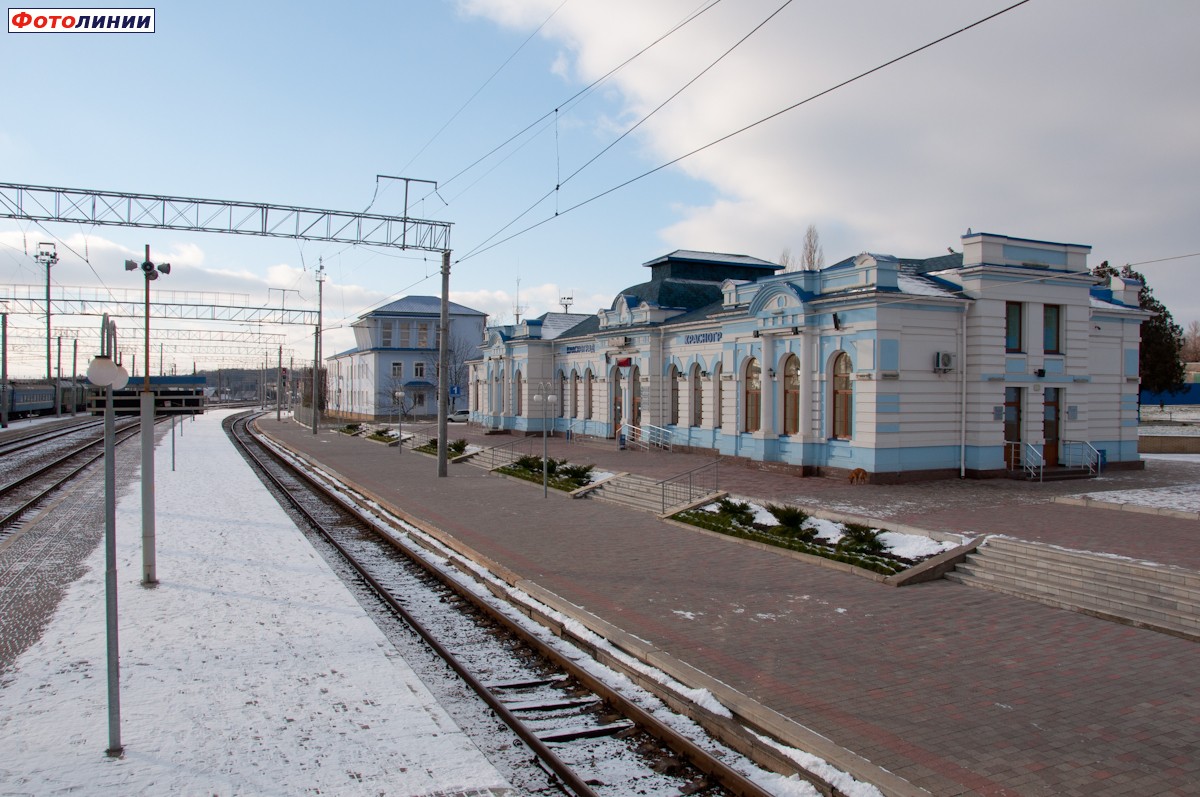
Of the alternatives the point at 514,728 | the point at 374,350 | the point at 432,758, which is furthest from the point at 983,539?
the point at 374,350

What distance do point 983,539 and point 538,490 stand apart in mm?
11869

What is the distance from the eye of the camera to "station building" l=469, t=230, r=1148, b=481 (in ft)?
67.1

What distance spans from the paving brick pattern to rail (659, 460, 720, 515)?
159 centimetres

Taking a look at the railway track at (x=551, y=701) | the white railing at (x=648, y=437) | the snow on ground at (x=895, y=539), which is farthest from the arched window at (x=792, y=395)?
the railway track at (x=551, y=701)

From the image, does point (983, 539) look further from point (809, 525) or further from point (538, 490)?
point (538, 490)

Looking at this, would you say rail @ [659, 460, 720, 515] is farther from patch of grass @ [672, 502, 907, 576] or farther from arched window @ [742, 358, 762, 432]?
arched window @ [742, 358, 762, 432]

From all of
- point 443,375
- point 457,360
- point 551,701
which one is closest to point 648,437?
point 443,375

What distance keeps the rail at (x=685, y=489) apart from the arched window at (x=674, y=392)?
9.10m

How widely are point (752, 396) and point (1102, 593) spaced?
15.6 metres

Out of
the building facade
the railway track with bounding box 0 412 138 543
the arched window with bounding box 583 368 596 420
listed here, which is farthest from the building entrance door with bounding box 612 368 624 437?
the building facade

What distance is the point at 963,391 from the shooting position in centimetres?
2105

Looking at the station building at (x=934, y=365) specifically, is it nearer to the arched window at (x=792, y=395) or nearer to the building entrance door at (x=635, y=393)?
the arched window at (x=792, y=395)

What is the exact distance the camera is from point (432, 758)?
609cm

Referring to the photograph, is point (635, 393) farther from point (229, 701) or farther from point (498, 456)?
point (229, 701)
